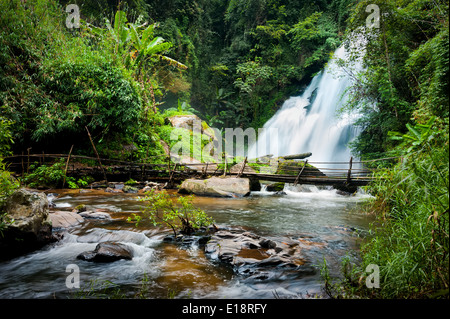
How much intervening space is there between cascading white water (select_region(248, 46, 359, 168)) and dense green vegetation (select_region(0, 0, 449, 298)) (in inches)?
115

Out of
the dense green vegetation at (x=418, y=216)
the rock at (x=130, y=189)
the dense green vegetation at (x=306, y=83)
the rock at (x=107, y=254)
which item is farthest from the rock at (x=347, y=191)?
the rock at (x=107, y=254)

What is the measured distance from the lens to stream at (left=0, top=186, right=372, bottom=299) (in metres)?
2.93

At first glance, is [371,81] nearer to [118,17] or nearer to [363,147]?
[363,147]

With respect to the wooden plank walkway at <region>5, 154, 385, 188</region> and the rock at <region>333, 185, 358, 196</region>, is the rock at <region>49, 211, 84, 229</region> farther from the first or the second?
the rock at <region>333, 185, 358, 196</region>

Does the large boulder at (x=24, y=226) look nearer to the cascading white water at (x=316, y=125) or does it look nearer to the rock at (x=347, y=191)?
the rock at (x=347, y=191)

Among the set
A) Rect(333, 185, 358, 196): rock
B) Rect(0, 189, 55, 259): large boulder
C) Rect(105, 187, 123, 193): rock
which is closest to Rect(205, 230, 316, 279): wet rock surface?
Rect(0, 189, 55, 259): large boulder

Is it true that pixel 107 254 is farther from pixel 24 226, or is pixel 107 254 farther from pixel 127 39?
pixel 127 39

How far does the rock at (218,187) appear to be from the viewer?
31.4ft

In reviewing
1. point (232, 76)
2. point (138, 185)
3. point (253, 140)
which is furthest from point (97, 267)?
point (232, 76)

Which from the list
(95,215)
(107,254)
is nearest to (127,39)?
(95,215)

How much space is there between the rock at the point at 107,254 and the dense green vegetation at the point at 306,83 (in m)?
1.26

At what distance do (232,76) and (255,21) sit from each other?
558cm

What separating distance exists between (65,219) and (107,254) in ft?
7.63

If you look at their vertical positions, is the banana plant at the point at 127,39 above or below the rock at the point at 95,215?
above
